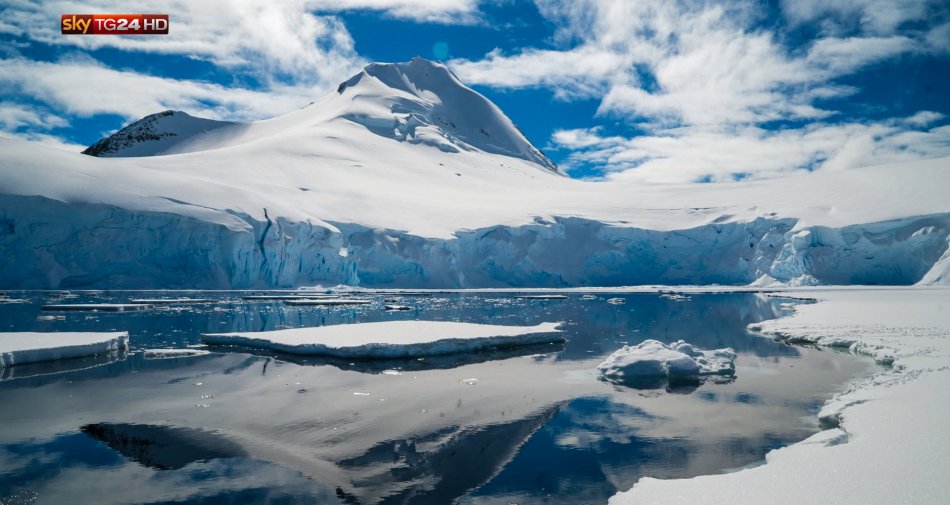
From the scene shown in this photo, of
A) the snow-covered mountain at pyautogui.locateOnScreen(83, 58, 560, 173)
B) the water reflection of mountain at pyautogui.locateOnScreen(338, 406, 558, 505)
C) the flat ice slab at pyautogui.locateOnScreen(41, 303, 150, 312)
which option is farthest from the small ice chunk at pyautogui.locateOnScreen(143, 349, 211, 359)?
the snow-covered mountain at pyautogui.locateOnScreen(83, 58, 560, 173)

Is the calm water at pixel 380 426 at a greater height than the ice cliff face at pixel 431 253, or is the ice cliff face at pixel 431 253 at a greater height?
the ice cliff face at pixel 431 253

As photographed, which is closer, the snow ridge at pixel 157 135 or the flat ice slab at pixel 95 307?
the flat ice slab at pixel 95 307

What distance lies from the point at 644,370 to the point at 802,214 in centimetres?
4247

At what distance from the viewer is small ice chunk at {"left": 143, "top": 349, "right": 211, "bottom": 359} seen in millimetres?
14125

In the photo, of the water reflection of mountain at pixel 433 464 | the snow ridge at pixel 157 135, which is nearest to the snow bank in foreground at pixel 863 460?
the water reflection of mountain at pixel 433 464

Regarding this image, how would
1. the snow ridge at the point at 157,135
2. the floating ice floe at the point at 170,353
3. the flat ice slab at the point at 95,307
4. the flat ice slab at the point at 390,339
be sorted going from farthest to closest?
the snow ridge at the point at 157,135 → the flat ice slab at the point at 95,307 → the floating ice floe at the point at 170,353 → the flat ice slab at the point at 390,339

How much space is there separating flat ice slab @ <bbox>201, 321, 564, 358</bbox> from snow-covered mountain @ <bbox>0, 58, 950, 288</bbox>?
24.5 m

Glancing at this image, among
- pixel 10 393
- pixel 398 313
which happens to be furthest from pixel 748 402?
pixel 398 313

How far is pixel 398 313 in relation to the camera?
85.0ft

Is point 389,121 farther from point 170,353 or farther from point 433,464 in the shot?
→ point 433,464

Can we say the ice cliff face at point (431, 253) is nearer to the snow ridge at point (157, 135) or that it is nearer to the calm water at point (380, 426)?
the calm water at point (380, 426)

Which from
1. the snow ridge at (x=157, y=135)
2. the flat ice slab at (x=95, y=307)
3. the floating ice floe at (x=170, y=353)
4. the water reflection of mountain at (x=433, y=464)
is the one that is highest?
the snow ridge at (x=157, y=135)

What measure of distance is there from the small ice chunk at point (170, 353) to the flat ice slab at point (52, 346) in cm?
97

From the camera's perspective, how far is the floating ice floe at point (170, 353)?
556 inches
